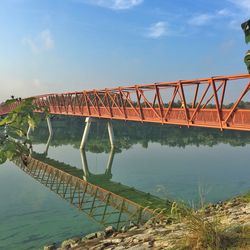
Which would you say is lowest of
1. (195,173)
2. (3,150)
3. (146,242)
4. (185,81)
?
(195,173)

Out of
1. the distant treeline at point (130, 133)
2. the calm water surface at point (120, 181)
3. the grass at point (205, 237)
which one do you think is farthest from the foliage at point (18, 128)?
the distant treeline at point (130, 133)

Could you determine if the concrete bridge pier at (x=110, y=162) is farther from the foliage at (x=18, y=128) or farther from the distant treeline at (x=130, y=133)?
the foliage at (x=18, y=128)

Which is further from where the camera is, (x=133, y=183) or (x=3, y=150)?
(x=133, y=183)

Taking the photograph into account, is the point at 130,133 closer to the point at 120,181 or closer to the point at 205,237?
the point at 120,181

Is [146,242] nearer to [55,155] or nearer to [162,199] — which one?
[162,199]

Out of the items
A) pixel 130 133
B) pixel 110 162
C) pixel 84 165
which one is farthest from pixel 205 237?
pixel 130 133

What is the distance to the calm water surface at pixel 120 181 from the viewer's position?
677 inches

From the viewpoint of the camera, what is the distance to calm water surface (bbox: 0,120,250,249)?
56.4 feet

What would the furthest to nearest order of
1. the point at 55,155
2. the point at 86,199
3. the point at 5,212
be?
the point at 55,155 < the point at 86,199 < the point at 5,212

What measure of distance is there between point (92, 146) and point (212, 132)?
33.6 metres

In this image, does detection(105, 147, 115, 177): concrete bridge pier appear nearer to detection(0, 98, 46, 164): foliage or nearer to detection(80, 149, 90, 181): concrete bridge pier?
detection(80, 149, 90, 181): concrete bridge pier

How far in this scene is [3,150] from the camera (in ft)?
12.0

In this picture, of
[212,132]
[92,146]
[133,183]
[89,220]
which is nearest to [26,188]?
[133,183]

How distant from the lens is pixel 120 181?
30844mm
